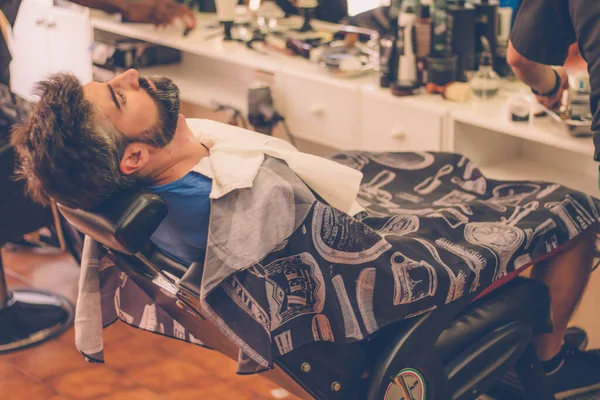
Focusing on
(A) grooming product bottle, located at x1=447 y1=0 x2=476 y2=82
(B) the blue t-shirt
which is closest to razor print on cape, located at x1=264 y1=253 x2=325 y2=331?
(B) the blue t-shirt

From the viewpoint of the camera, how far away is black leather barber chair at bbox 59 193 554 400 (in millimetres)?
1461

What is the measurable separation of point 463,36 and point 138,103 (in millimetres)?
1441

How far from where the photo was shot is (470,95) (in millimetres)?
2592

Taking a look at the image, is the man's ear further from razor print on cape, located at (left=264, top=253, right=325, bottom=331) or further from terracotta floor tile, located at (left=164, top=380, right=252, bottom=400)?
terracotta floor tile, located at (left=164, top=380, right=252, bottom=400)

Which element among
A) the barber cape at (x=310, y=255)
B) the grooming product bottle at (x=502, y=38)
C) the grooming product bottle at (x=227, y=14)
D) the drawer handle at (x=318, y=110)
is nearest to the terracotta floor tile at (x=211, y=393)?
the barber cape at (x=310, y=255)

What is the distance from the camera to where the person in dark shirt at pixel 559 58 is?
1.70 meters

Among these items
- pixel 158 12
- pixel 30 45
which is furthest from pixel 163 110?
pixel 30 45

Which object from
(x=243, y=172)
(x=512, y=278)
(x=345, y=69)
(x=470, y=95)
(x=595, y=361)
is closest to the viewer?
(x=243, y=172)

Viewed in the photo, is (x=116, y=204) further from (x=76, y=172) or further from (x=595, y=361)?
(x=595, y=361)

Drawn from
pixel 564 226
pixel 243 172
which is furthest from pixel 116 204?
pixel 564 226

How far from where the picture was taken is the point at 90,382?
2564 mm

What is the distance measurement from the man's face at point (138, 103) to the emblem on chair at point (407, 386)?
643mm

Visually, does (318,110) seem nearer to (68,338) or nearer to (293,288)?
(68,338)

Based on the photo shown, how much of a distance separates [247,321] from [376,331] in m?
0.28
